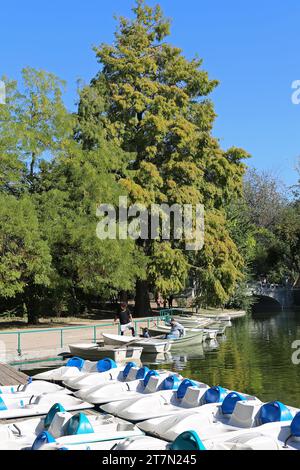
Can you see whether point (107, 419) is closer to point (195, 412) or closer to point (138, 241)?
point (195, 412)

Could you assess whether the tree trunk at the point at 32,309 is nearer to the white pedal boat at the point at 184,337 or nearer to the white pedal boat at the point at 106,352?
the white pedal boat at the point at 184,337

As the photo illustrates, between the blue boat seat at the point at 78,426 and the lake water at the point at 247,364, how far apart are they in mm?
7249

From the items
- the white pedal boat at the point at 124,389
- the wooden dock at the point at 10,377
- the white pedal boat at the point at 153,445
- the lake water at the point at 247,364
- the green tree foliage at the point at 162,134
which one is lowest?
the lake water at the point at 247,364

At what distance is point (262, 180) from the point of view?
83.1m

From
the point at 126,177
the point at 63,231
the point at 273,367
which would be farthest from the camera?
the point at 126,177

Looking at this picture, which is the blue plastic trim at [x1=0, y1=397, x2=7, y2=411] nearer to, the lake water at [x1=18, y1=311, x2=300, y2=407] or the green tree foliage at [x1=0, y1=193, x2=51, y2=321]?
the lake water at [x1=18, y1=311, x2=300, y2=407]

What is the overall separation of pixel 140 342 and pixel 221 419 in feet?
40.4

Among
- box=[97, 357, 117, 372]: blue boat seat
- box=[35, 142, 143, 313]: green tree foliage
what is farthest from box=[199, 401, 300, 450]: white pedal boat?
box=[35, 142, 143, 313]: green tree foliage

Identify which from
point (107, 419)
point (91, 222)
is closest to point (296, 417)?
point (107, 419)

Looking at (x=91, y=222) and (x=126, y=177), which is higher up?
(x=126, y=177)

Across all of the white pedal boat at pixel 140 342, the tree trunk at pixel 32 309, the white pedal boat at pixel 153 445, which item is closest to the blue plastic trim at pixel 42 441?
the white pedal boat at pixel 153 445

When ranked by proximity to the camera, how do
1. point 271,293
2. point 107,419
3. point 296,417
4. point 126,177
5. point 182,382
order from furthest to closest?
point 271,293 < point 126,177 < point 182,382 < point 107,419 < point 296,417

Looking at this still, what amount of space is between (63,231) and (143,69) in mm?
14920

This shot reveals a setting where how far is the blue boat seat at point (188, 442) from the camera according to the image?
26.5 feet
